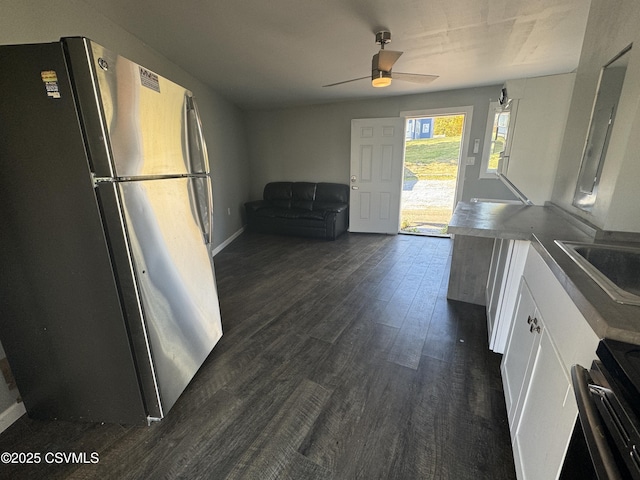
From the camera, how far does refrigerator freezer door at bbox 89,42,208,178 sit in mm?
1026

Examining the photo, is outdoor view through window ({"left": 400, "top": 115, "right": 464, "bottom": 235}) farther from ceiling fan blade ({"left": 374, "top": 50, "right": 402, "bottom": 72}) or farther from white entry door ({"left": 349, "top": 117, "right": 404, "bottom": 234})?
ceiling fan blade ({"left": 374, "top": 50, "right": 402, "bottom": 72})

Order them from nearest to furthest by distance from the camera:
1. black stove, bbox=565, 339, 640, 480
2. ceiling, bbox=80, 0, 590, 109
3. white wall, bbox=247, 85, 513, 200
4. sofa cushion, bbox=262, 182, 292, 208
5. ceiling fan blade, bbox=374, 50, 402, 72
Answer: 1. black stove, bbox=565, 339, 640, 480
2. ceiling, bbox=80, 0, 590, 109
3. ceiling fan blade, bbox=374, 50, 402, 72
4. white wall, bbox=247, 85, 513, 200
5. sofa cushion, bbox=262, 182, 292, 208

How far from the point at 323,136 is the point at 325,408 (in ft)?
15.5

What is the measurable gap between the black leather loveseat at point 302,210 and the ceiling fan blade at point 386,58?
95.9 inches

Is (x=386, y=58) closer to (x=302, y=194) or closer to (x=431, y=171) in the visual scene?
(x=302, y=194)

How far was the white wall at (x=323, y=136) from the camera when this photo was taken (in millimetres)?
4195

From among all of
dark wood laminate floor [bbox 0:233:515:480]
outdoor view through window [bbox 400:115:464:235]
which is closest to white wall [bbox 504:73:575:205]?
dark wood laminate floor [bbox 0:233:515:480]

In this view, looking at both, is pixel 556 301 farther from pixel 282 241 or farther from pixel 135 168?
pixel 282 241

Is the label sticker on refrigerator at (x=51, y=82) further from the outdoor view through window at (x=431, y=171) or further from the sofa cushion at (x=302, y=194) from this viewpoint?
the outdoor view through window at (x=431, y=171)

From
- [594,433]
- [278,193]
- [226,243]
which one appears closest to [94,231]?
[594,433]

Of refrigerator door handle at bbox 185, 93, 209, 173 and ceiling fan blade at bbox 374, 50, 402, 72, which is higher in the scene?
ceiling fan blade at bbox 374, 50, 402, 72

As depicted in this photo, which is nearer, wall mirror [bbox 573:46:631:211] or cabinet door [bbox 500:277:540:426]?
cabinet door [bbox 500:277:540:426]

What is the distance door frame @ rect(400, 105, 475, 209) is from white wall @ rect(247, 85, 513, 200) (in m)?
0.05

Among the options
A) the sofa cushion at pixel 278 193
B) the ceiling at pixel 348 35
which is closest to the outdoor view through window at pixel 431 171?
the ceiling at pixel 348 35
